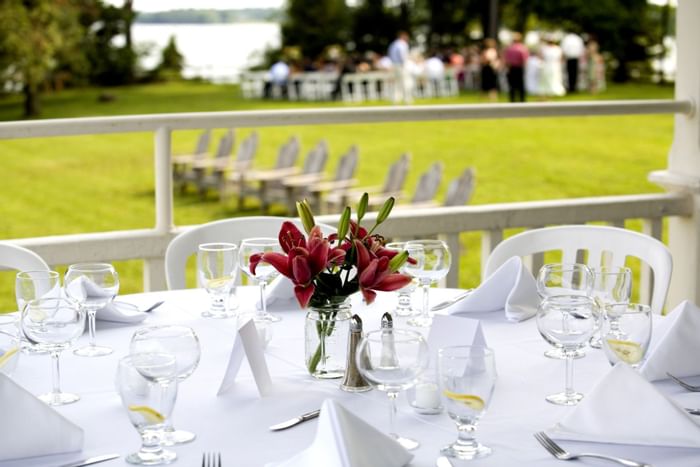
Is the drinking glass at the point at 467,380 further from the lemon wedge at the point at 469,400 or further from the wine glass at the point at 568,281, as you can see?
the wine glass at the point at 568,281

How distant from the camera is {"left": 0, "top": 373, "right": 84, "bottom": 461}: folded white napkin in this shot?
5.44ft

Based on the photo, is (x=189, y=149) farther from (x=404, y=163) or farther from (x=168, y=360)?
(x=168, y=360)

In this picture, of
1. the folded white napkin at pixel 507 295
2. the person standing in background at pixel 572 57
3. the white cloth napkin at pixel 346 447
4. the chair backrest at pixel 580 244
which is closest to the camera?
the white cloth napkin at pixel 346 447

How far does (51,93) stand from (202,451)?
107ft

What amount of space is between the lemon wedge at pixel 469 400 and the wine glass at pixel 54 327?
0.72 meters

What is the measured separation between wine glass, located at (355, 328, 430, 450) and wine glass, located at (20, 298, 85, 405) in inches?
22.3

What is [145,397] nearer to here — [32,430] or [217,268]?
[32,430]

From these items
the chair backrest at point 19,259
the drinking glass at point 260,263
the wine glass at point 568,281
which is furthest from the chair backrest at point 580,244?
the chair backrest at point 19,259

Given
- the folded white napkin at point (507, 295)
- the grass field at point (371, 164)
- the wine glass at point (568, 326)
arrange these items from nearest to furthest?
1. the wine glass at point (568, 326)
2. the folded white napkin at point (507, 295)
3. the grass field at point (371, 164)

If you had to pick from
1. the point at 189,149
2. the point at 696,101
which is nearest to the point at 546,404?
the point at 696,101

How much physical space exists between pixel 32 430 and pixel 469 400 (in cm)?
68

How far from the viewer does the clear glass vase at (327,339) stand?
6.59ft

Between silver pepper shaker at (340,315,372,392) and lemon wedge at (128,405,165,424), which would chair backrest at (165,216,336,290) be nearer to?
silver pepper shaker at (340,315,372,392)

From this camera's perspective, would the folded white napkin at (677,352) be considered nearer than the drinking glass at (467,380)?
No
